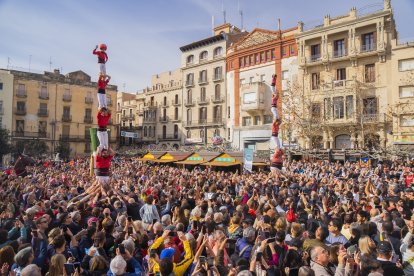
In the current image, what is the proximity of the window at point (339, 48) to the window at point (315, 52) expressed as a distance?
155 centimetres

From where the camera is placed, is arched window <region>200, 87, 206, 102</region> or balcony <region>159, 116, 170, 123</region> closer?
arched window <region>200, 87, 206, 102</region>

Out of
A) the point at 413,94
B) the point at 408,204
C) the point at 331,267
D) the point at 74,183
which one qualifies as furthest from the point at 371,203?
the point at 413,94

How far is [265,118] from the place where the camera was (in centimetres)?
3881

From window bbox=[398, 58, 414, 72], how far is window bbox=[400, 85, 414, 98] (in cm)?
156

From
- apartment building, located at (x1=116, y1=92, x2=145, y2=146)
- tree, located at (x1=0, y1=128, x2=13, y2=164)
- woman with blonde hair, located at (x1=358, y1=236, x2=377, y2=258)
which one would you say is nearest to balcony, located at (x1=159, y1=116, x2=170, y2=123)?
apartment building, located at (x1=116, y1=92, x2=145, y2=146)

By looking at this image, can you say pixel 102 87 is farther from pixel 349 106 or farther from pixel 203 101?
pixel 203 101

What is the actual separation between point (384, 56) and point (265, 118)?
13.7 m

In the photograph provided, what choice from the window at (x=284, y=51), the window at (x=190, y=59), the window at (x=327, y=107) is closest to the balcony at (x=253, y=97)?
the window at (x=284, y=51)

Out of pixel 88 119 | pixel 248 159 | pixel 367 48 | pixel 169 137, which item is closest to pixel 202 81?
pixel 169 137

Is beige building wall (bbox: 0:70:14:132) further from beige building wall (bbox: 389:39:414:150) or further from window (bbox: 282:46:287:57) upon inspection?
beige building wall (bbox: 389:39:414:150)

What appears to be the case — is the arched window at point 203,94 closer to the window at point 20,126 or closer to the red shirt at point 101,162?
the window at point 20,126

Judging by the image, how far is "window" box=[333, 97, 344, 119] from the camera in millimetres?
31547

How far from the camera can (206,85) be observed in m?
46.0

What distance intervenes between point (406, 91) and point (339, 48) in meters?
7.40
